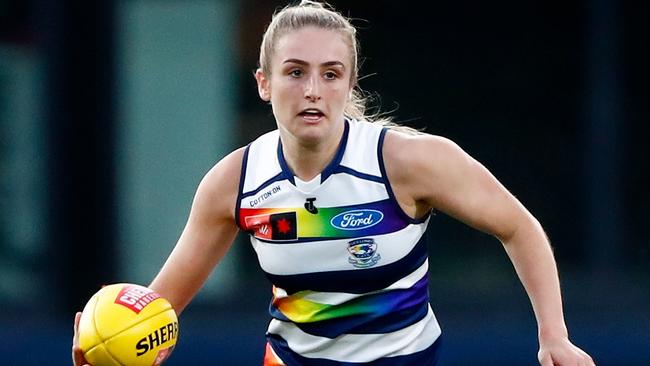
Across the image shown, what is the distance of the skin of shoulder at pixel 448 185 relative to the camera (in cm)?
467

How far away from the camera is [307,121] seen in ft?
15.4

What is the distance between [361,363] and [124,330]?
0.79 metres

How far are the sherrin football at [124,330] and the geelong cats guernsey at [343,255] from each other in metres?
0.45

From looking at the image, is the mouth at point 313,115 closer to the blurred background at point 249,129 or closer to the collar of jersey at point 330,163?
the collar of jersey at point 330,163

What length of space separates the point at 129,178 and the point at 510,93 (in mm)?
2585

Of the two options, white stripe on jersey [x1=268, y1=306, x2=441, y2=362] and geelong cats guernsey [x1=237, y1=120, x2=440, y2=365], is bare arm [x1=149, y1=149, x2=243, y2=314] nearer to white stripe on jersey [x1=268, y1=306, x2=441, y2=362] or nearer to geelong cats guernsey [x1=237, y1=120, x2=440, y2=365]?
geelong cats guernsey [x1=237, y1=120, x2=440, y2=365]

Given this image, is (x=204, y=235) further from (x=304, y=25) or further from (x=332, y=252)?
(x=304, y=25)

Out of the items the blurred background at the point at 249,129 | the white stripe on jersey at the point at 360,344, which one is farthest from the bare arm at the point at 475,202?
the blurred background at the point at 249,129

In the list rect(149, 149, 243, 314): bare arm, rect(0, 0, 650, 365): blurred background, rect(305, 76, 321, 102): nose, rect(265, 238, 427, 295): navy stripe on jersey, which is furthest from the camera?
rect(0, 0, 650, 365): blurred background

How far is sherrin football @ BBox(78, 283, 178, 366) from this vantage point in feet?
14.9

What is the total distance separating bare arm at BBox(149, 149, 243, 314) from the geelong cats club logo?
0.45 meters

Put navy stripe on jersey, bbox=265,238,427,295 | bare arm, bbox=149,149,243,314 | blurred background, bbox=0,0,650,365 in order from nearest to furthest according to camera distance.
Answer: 1. navy stripe on jersey, bbox=265,238,427,295
2. bare arm, bbox=149,149,243,314
3. blurred background, bbox=0,0,650,365

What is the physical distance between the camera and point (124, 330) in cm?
454

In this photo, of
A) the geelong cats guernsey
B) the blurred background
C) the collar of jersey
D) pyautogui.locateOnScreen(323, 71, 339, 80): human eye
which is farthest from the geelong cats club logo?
the blurred background
